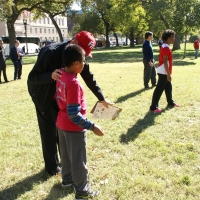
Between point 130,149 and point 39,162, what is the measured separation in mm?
1440

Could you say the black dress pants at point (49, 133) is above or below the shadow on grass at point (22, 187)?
above

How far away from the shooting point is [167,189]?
121 inches

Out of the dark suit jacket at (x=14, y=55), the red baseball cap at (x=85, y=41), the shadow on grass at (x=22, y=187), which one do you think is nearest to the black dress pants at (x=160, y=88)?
the shadow on grass at (x=22, y=187)

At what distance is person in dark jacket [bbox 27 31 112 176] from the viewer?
2.66m

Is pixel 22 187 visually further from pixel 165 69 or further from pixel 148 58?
pixel 148 58

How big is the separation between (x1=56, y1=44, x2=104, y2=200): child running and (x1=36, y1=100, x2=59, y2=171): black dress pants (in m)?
0.41

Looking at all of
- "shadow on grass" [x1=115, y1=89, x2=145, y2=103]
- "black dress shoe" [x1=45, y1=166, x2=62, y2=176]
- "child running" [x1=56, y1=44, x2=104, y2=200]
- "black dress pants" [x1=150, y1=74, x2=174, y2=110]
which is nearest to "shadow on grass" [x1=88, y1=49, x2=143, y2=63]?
"shadow on grass" [x1=115, y1=89, x2=145, y2=103]

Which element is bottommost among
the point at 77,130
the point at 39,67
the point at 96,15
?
the point at 77,130

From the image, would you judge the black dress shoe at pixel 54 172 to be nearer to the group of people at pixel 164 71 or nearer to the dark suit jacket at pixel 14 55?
the group of people at pixel 164 71

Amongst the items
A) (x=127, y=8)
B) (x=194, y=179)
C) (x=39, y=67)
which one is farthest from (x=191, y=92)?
(x=127, y=8)

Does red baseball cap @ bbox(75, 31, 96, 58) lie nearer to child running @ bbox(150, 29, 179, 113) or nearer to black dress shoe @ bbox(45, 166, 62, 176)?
black dress shoe @ bbox(45, 166, 62, 176)

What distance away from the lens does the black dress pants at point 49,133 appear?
125 inches

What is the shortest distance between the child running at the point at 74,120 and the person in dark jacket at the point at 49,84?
199 millimetres

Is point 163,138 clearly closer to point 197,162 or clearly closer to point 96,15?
point 197,162
